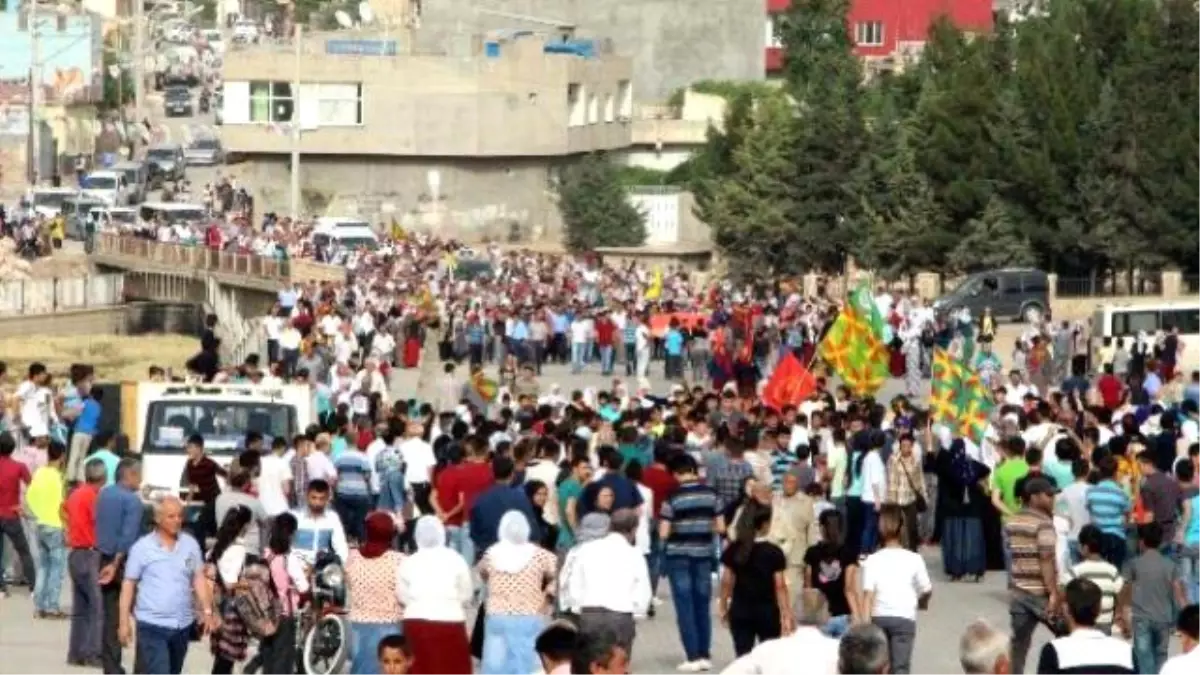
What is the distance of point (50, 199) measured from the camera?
317 feet

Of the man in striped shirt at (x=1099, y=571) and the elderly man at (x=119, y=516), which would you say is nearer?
the man in striped shirt at (x=1099, y=571)

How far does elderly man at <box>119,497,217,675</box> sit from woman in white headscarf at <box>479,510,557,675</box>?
154 cm

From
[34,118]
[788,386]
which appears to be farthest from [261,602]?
[34,118]

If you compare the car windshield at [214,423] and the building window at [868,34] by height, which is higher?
the building window at [868,34]

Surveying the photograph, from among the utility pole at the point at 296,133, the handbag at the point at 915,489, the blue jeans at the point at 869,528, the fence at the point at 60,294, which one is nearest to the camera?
the handbag at the point at 915,489

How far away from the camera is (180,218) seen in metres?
89.8

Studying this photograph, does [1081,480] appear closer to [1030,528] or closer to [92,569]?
[1030,528]

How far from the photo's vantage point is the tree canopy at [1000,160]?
73.7 metres

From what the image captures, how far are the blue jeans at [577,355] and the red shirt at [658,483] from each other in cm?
3009

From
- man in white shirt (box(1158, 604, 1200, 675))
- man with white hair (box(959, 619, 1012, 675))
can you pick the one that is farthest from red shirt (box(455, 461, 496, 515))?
man with white hair (box(959, 619, 1012, 675))

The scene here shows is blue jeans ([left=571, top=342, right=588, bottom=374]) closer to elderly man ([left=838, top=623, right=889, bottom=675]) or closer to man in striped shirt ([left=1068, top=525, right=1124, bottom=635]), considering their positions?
man in striped shirt ([left=1068, top=525, right=1124, bottom=635])

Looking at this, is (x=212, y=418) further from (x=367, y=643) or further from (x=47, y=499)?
(x=367, y=643)

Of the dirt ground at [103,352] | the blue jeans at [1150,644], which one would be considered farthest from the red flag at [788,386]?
the dirt ground at [103,352]

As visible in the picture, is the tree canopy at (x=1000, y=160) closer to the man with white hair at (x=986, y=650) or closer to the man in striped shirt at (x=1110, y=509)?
the man in striped shirt at (x=1110, y=509)
